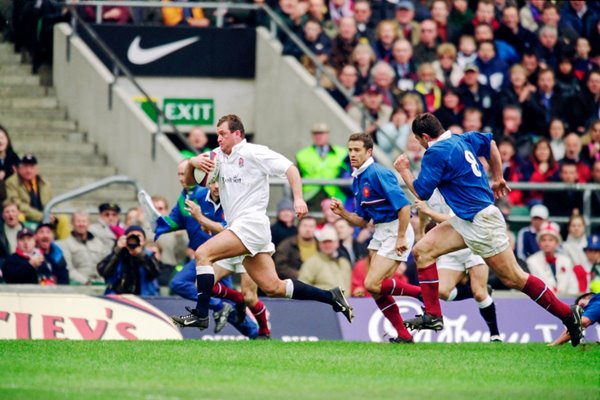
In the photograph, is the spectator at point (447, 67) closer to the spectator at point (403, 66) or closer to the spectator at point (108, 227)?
the spectator at point (403, 66)

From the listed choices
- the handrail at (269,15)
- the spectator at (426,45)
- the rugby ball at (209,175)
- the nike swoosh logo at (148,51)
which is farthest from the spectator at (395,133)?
the rugby ball at (209,175)

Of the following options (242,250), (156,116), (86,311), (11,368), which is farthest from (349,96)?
(11,368)

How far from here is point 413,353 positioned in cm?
1455

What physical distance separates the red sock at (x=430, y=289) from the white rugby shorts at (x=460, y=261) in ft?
4.78

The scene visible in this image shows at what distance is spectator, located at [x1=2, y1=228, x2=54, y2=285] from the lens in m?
18.7

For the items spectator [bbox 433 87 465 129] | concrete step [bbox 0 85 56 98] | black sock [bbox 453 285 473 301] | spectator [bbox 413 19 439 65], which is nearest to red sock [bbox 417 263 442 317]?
black sock [bbox 453 285 473 301]

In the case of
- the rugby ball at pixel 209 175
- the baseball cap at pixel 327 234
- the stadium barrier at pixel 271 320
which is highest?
the rugby ball at pixel 209 175

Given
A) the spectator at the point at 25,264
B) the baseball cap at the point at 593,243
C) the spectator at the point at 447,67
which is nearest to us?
the spectator at the point at 25,264

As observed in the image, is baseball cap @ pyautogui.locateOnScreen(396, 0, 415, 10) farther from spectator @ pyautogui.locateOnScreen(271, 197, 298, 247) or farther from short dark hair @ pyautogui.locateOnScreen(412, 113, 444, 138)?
short dark hair @ pyautogui.locateOnScreen(412, 113, 444, 138)

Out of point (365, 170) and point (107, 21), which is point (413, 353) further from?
point (107, 21)

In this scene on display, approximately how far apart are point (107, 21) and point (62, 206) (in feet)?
12.6

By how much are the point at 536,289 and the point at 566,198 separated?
26.0 feet

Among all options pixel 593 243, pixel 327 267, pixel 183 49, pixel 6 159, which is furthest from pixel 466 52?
pixel 6 159

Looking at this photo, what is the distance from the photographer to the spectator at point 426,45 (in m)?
24.5
